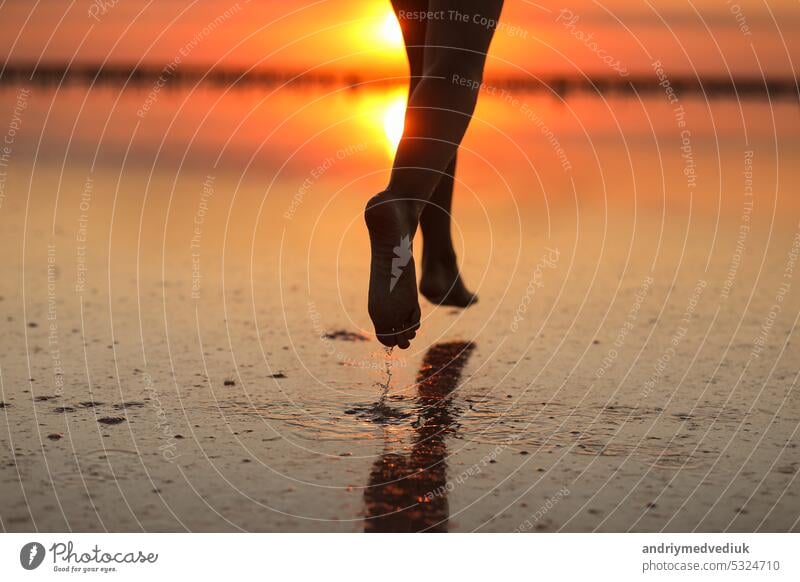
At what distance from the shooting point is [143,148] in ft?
25.9

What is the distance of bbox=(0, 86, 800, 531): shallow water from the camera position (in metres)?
2.11

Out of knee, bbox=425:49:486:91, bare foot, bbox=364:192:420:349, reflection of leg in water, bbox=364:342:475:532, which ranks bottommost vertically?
reflection of leg in water, bbox=364:342:475:532

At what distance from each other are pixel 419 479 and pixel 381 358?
1028mm

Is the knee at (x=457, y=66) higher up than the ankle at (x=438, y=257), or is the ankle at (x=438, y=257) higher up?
the knee at (x=457, y=66)

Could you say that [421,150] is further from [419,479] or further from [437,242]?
[419,479]

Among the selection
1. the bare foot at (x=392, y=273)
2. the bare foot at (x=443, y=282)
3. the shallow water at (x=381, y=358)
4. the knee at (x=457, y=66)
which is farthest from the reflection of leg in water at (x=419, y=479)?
the knee at (x=457, y=66)

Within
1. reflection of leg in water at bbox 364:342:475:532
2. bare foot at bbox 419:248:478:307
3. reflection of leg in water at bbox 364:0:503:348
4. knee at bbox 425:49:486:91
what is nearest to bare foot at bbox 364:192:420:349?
reflection of leg in water at bbox 364:0:503:348

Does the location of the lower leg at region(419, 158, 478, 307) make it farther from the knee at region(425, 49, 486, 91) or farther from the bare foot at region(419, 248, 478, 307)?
the knee at region(425, 49, 486, 91)

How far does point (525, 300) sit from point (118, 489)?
195 cm

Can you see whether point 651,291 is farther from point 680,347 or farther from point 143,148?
point 143,148

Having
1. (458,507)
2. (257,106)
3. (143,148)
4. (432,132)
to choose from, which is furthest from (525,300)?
(257,106)

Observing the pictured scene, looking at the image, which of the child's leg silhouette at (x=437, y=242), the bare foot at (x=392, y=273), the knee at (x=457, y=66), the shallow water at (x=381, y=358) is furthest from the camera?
the child's leg silhouette at (x=437, y=242)

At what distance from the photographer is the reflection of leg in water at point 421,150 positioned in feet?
8.95

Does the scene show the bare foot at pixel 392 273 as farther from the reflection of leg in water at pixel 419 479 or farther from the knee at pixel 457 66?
the knee at pixel 457 66
